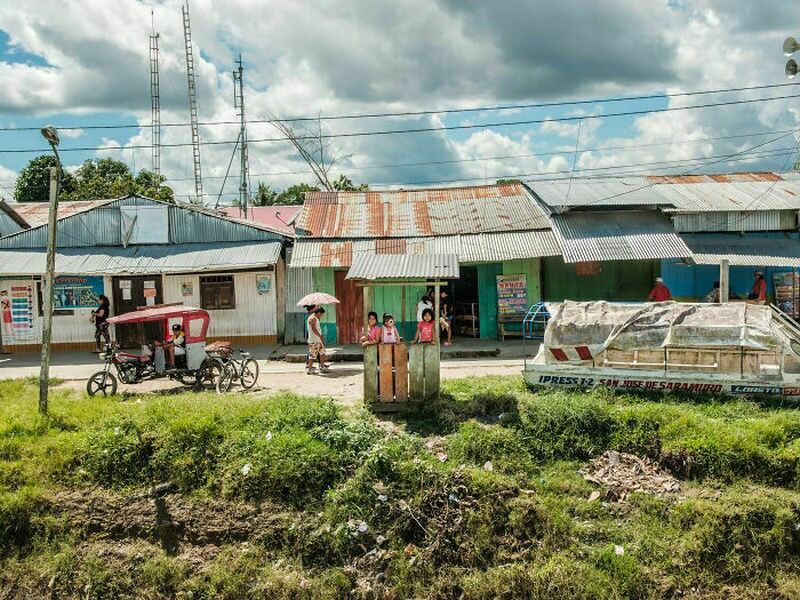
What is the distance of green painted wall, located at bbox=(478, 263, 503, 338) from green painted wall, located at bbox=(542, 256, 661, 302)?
4.96ft

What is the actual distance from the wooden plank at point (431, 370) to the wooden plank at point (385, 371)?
1.90 feet

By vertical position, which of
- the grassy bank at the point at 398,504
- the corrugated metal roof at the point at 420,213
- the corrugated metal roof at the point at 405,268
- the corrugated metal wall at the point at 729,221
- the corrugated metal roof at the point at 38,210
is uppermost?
the corrugated metal roof at the point at 38,210

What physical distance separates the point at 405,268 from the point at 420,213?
9.35m

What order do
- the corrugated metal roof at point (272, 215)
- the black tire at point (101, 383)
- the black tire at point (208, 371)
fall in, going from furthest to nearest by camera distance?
the corrugated metal roof at point (272, 215), the black tire at point (208, 371), the black tire at point (101, 383)

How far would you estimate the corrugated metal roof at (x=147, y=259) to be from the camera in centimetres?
1667

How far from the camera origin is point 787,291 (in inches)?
688

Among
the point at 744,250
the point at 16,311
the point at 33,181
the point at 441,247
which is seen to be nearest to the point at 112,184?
the point at 33,181

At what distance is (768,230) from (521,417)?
→ 42.6 feet

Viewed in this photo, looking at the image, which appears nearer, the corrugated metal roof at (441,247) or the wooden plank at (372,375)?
the wooden plank at (372,375)

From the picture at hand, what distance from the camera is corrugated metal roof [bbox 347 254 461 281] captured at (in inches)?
384

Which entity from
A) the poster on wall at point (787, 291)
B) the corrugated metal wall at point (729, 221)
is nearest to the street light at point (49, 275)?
the corrugated metal wall at point (729, 221)

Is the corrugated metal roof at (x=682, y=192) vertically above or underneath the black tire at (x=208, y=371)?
above

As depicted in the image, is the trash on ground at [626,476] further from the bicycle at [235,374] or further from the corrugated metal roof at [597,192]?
the corrugated metal roof at [597,192]

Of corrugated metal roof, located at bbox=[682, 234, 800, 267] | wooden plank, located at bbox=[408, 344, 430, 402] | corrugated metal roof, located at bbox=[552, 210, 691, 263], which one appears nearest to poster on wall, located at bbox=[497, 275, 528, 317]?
corrugated metal roof, located at bbox=[552, 210, 691, 263]
